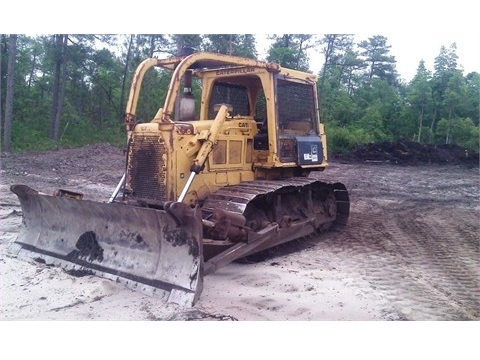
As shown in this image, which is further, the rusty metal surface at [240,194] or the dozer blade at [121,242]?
the rusty metal surface at [240,194]

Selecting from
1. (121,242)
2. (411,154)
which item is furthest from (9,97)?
(411,154)

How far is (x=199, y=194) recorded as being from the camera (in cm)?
597

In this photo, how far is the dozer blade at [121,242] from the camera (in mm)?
4520

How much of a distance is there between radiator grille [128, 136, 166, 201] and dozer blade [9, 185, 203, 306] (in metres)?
0.68

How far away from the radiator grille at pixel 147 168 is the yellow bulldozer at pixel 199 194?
12 millimetres

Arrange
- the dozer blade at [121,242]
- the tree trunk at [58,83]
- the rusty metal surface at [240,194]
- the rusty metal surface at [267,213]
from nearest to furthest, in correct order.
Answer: the dozer blade at [121,242]
the rusty metal surface at [267,213]
the rusty metal surface at [240,194]
the tree trunk at [58,83]

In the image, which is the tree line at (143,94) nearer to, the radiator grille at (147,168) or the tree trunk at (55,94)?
the tree trunk at (55,94)

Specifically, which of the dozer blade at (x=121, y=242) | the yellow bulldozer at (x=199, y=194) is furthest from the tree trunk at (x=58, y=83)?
the dozer blade at (x=121, y=242)

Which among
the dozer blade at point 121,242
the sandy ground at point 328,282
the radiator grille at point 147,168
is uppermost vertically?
the radiator grille at point 147,168

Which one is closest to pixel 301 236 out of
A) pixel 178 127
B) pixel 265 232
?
pixel 265 232

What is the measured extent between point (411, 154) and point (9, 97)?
15595mm

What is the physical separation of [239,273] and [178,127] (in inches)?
72.3

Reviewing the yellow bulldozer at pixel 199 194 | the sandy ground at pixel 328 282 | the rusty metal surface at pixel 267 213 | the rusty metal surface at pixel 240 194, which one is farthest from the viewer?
the rusty metal surface at pixel 240 194

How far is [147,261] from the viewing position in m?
4.87
